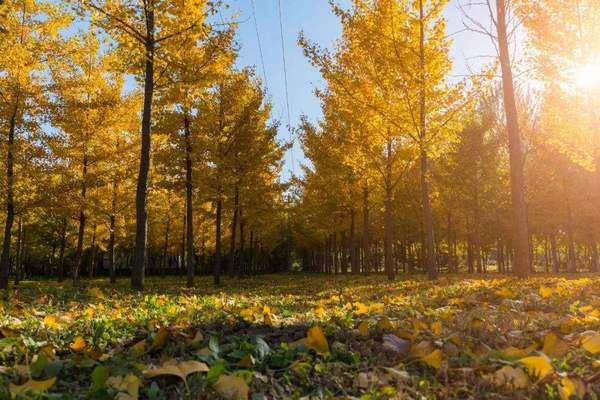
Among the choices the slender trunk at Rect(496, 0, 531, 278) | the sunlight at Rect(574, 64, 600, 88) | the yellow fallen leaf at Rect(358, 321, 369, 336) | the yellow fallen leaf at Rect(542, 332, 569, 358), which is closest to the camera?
the yellow fallen leaf at Rect(542, 332, 569, 358)

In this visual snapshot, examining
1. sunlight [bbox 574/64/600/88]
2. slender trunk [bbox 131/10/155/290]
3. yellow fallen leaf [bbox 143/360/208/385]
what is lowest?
yellow fallen leaf [bbox 143/360/208/385]

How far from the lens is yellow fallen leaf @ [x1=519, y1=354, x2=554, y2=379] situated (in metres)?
1.76

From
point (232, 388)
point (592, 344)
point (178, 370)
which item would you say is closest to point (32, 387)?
point (178, 370)

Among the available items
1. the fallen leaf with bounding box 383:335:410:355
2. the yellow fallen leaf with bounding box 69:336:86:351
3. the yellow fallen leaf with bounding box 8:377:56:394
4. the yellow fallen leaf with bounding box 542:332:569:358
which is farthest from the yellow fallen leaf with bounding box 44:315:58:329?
the yellow fallen leaf with bounding box 542:332:569:358

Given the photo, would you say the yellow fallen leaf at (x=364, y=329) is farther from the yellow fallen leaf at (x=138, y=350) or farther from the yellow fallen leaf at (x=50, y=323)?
the yellow fallen leaf at (x=50, y=323)

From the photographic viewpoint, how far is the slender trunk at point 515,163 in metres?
9.85

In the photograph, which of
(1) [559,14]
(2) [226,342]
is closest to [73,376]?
(2) [226,342]

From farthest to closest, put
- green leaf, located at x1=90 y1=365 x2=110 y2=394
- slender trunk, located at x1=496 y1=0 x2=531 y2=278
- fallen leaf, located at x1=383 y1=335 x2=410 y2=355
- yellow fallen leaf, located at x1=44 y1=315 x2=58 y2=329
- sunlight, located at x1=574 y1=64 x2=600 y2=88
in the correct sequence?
sunlight, located at x1=574 y1=64 x2=600 y2=88 → slender trunk, located at x1=496 y1=0 x2=531 y2=278 → yellow fallen leaf, located at x1=44 y1=315 x2=58 y2=329 → fallen leaf, located at x1=383 y1=335 x2=410 y2=355 → green leaf, located at x1=90 y1=365 x2=110 y2=394

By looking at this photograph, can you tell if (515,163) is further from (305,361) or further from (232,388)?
(232,388)

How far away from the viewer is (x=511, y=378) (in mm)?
1781

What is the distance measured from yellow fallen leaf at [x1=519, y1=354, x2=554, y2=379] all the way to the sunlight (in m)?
15.3

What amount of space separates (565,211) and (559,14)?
1605 cm

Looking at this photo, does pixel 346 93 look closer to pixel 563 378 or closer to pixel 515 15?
pixel 515 15

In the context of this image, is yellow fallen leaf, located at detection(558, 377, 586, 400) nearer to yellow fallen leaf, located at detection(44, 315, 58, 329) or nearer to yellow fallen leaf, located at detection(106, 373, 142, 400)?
yellow fallen leaf, located at detection(106, 373, 142, 400)
